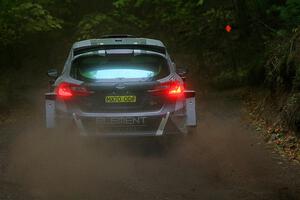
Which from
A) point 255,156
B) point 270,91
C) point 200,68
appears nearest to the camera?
point 255,156

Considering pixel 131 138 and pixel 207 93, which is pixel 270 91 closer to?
pixel 207 93

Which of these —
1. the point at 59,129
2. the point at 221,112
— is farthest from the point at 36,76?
the point at 59,129

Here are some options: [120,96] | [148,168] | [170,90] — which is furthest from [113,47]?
[148,168]

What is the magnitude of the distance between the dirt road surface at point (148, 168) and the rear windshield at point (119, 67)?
40.7 inches

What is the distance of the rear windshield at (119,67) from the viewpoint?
947 centimetres

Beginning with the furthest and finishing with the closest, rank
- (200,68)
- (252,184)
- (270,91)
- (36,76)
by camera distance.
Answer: (36,76), (200,68), (270,91), (252,184)

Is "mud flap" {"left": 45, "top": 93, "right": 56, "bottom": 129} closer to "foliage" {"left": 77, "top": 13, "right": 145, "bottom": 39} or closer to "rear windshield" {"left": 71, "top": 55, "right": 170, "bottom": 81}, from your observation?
"rear windshield" {"left": 71, "top": 55, "right": 170, "bottom": 81}

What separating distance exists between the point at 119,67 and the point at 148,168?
5.51ft

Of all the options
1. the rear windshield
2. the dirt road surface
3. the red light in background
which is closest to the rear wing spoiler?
the rear windshield

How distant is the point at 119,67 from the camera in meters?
9.62

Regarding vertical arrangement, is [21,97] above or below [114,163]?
below

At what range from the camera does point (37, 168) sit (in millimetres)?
9102

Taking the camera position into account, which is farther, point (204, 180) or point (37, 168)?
point (37, 168)

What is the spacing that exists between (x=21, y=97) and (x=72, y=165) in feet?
33.0
